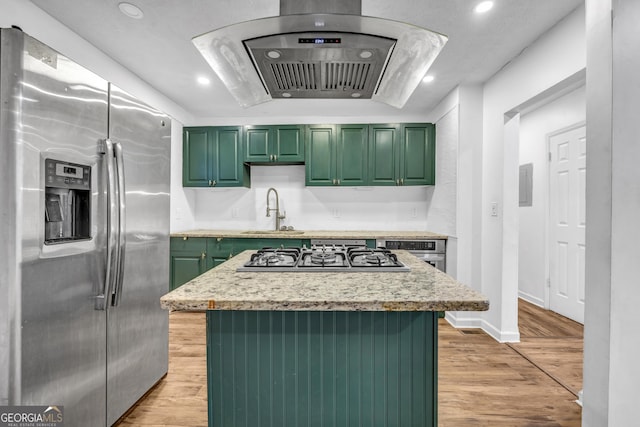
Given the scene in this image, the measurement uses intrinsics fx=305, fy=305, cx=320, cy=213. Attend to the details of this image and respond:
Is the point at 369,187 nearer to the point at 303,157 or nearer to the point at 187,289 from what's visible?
the point at 303,157

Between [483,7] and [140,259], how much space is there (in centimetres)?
266

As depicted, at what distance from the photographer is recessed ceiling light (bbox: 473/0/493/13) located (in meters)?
1.91

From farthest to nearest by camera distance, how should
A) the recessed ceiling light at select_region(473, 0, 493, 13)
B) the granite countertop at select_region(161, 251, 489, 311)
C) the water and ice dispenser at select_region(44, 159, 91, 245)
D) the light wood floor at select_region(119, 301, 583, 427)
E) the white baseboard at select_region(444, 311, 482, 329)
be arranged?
the white baseboard at select_region(444, 311, 482, 329), the recessed ceiling light at select_region(473, 0, 493, 13), the light wood floor at select_region(119, 301, 583, 427), the water and ice dispenser at select_region(44, 159, 91, 245), the granite countertop at select_region(161, 251, 489, 311)

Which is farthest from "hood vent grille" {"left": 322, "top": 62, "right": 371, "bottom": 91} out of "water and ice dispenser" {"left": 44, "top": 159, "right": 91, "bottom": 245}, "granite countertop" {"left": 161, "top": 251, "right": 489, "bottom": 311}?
"water and ice dispenser" {"left": 44, "top": 159, "right": 91, "bottom": 245}

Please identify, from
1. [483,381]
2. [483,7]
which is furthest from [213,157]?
[483,381]

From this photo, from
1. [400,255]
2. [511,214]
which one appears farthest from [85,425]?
[511,214]

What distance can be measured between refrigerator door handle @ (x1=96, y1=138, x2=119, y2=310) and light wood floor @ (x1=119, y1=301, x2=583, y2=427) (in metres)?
0.79

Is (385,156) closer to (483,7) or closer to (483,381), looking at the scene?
(483,7)

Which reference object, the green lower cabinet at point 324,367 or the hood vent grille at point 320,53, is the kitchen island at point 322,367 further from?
the hood vent grille at point 320,53

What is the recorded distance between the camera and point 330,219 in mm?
4188

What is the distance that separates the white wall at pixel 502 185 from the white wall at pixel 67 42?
3.45 m

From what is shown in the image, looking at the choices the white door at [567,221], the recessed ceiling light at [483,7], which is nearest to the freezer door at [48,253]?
the recessed ceiling light at [483,7]

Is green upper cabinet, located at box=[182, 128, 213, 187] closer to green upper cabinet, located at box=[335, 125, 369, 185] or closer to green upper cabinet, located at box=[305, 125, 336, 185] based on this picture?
green upper cabinet, located at box=[305, 125, 336, 185]

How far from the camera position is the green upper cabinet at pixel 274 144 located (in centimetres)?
384
